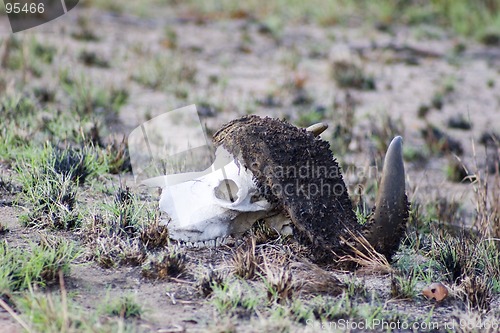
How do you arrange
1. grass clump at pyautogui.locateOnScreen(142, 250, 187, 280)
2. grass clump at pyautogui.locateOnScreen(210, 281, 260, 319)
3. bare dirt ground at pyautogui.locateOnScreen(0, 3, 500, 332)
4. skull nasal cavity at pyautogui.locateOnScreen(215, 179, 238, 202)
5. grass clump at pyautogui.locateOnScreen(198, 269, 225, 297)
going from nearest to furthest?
→ grass clump at pyautogui.locateOnScreen(210, 281, 260, 319) < grass clump at pyautogui.locateOnScreen(198, 269, 225, 297) < grass clump at pyautogui.locateOnScreen(142, 250, 187, 280) < skull nasal cavity at pyautogui.locateOnScreen(215, 179, 238, 202) < bare dirt ground at pyautogui.locateOnScreen(0, 3, 500, 332)

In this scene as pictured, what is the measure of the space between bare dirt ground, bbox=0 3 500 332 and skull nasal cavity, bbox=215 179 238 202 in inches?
42.4

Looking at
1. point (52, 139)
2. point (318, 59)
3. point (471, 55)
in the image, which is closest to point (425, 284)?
point (52, 139)

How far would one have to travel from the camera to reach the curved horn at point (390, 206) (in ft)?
11.5

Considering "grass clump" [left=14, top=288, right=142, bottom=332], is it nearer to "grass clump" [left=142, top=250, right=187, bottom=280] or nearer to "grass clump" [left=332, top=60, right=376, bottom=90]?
"grass clump" [left=142, top=250, right=187, bottom=280]

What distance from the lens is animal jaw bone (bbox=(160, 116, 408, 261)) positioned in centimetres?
372

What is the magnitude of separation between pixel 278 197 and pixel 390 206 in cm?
57

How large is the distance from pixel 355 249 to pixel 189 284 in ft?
2.83

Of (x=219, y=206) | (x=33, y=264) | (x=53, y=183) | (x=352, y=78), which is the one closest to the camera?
(x=33, y=264)

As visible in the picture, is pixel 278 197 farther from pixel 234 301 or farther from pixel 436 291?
pixel 436 291

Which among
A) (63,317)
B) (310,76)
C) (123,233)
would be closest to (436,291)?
(123,233)

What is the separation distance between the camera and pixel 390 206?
3.56 meters

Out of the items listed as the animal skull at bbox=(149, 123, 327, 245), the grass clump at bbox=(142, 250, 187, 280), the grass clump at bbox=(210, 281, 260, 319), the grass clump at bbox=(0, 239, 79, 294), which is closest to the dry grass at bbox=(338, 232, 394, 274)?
the animal skull at bbox=(149, 123, 327, 245)

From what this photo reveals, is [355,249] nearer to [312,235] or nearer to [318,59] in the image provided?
[312,235]

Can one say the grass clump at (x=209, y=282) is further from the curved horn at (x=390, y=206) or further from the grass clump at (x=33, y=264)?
the curved horn at (x=390, y=206)
